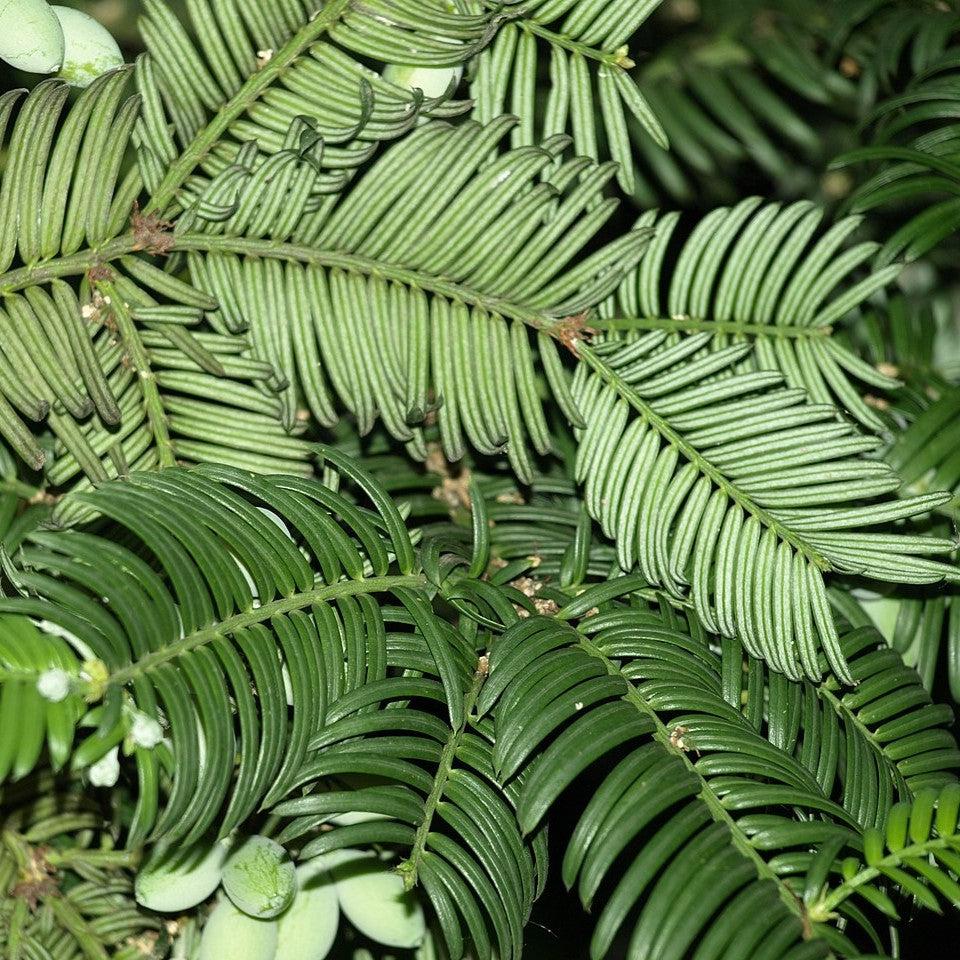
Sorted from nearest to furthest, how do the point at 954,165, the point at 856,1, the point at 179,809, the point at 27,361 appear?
1. the point at 179,809
2. the point at 27,361
3. the point at 954,165
4. the point at 856,1

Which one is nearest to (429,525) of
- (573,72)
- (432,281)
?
(432,281)

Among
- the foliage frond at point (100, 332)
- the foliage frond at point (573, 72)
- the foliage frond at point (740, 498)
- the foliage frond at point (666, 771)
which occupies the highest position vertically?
the foliage frond at point (573, 72)

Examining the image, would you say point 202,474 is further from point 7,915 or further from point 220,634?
point 7,915

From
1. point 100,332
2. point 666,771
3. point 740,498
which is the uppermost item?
point 100,332

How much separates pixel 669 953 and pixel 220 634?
229 mm

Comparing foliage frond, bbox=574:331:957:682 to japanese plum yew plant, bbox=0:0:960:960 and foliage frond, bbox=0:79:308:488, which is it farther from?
foliage frond, bbox=0:79:308:488

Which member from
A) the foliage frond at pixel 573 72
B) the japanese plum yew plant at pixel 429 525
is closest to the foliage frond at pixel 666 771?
the japanese plum yew plant at pixel 429 525

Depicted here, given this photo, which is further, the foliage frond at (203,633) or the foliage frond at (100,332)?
the foliage frond at (100,332)

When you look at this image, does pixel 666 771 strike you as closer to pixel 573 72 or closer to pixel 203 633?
pixel 203 633

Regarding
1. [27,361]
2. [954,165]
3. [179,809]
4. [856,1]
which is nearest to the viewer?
[179,809]

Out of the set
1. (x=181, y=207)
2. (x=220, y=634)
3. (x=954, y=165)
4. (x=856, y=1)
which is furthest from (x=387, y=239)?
(x=856, y=1)

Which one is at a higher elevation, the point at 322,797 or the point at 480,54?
the point at 480,54

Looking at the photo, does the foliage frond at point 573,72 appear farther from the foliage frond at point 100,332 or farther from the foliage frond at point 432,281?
the foliage frond at point 100,332

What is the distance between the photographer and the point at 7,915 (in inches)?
24.0
